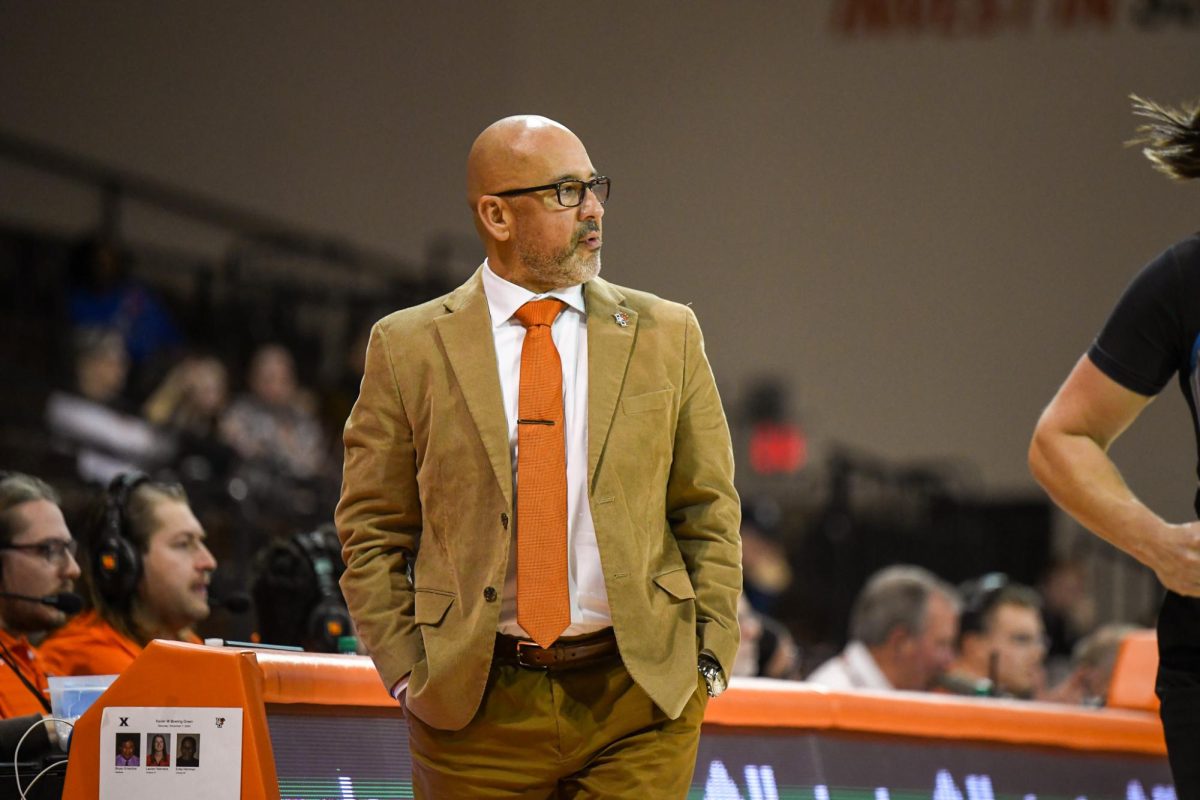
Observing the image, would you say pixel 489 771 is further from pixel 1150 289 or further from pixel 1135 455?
pixel 1135 455

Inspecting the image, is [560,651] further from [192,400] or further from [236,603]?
[192,400]

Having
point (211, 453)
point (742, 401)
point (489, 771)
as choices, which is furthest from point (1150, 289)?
point (742, 401)

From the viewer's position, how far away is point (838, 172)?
14055 mm

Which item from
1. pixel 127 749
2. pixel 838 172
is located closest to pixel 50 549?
pixel 127 749

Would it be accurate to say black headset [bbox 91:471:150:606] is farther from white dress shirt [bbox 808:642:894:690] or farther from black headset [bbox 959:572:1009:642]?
black headset [bbox 959:572:1009:642]

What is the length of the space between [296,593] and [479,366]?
161cm

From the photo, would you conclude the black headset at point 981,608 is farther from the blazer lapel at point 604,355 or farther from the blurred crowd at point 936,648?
the blazer lapel at point 604,355

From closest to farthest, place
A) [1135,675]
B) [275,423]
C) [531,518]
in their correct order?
[531,518]
[1135,675]
[275,423]

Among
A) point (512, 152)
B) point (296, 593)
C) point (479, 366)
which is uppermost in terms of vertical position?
point (512, 152)

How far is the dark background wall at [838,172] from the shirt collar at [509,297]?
10620 mm

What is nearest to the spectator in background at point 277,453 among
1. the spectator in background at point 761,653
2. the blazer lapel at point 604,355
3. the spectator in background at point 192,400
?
the spectator in background at point 192,400

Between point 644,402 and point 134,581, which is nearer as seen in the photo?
point 644,402

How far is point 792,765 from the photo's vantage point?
398 cm

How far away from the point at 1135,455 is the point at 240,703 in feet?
38.3
